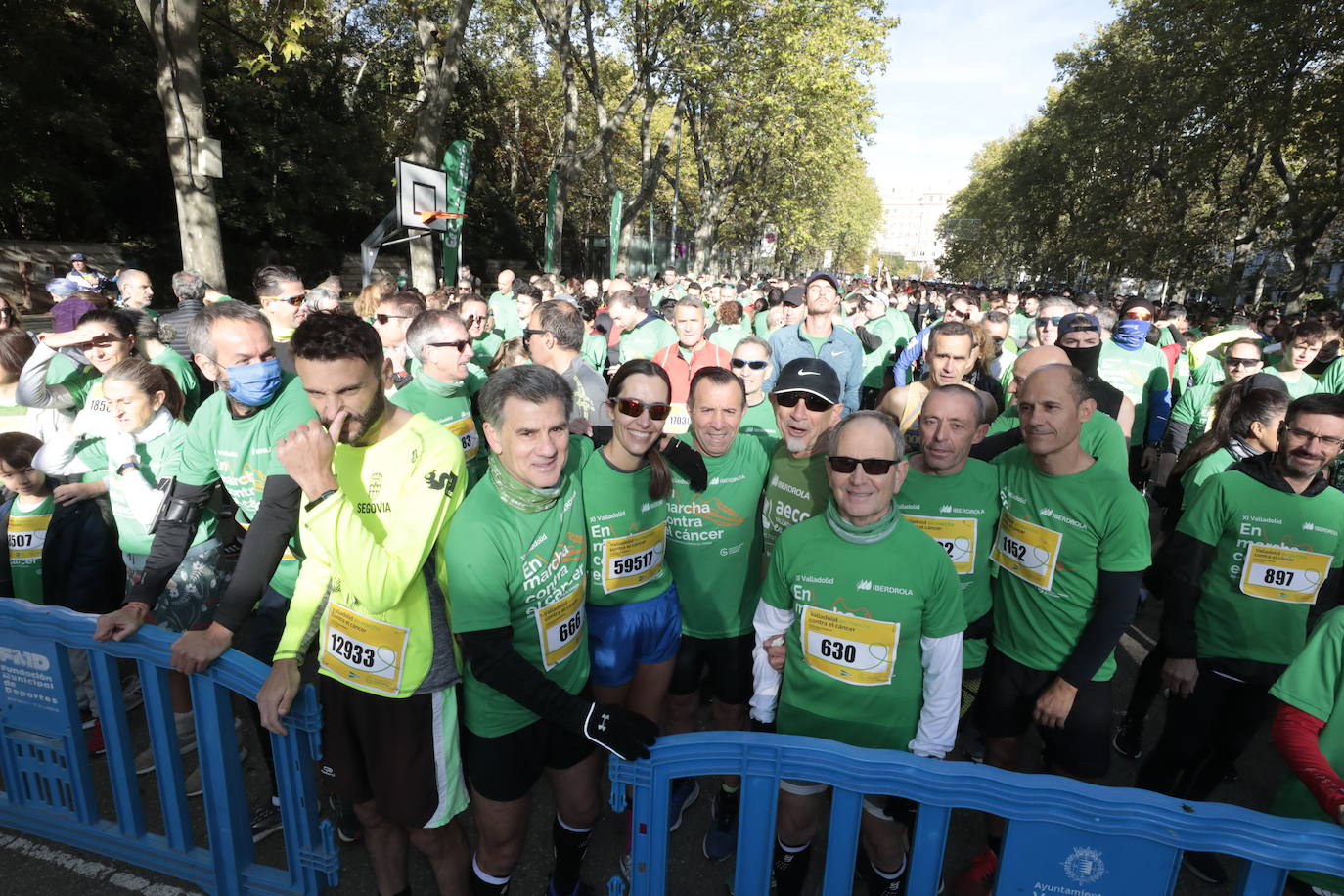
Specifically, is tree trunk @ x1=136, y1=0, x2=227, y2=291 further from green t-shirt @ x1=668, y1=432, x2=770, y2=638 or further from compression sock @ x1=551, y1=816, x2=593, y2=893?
compression sock @ x1=551, y1=816, x2=593, y2=893

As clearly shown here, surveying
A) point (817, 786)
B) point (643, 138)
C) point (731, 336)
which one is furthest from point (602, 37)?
point (817, 786)

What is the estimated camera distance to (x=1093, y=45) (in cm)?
2948

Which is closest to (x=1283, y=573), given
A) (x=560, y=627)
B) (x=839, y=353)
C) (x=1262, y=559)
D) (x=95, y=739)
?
(x=1262, y=559)

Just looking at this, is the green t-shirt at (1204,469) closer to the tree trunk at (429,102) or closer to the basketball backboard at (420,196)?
the basketball backboard at (420,196)

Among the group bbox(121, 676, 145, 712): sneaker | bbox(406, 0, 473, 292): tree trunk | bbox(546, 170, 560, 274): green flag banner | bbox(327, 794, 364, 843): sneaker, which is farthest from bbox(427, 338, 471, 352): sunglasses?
bbox(546, 170, 560, 274): green flag banner

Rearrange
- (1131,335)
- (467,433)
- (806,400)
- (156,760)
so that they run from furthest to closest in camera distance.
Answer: (1131,335), (467,433), (806,400), (156,760)

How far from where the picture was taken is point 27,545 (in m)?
3.28

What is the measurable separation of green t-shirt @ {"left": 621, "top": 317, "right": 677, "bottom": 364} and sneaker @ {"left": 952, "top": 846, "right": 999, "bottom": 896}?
193 inches

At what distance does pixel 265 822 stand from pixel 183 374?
2923mm

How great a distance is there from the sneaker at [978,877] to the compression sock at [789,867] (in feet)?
2.37

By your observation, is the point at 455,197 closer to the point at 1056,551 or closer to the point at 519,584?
the point at 519,584

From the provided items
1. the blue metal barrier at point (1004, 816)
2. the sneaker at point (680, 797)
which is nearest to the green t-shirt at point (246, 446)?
the blue metal barrier at point (1004, 816)

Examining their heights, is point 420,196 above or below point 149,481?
above

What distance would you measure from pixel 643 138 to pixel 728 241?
67.4 ft
